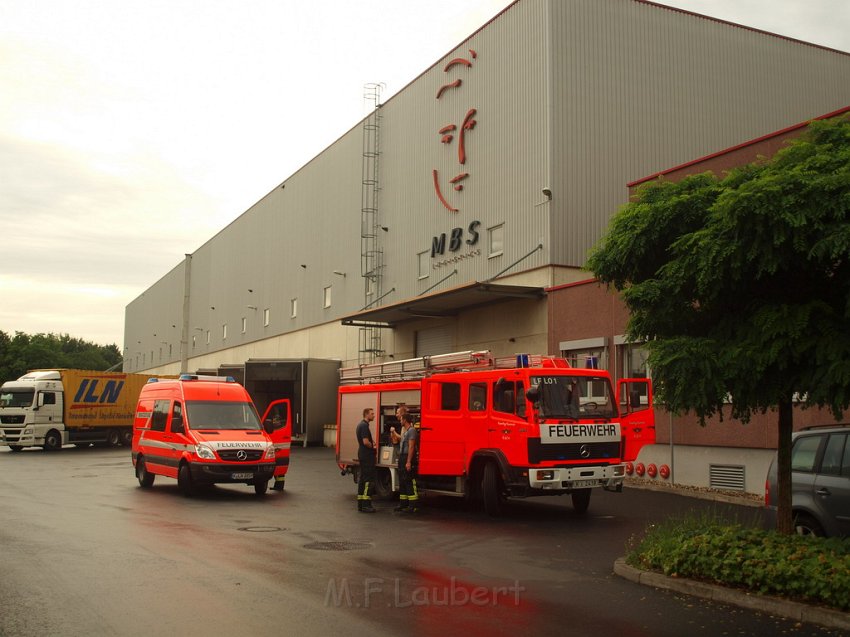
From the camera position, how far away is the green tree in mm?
7789

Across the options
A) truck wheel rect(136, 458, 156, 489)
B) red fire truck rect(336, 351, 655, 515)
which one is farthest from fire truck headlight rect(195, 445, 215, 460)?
red fire truck rect(336, 351, 655, 515)

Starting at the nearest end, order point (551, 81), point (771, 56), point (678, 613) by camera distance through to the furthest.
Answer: point (678, 613) → point (551, 81) → point (771, 56)

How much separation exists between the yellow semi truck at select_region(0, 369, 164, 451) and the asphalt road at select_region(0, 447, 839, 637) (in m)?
20.9

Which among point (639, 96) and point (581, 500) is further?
point (639, 96)

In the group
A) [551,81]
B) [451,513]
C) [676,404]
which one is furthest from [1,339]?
[676,404]

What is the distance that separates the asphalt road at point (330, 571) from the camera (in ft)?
24.1

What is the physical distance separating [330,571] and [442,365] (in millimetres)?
7818

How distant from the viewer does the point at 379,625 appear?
7.26m

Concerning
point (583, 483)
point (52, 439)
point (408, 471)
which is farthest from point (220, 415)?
point (52, 439)

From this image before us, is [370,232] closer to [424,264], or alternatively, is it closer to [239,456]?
[424,264]

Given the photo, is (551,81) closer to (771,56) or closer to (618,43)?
(618,43)

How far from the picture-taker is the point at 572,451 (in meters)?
14.9

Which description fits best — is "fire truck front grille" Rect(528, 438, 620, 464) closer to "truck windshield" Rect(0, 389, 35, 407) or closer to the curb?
the curb

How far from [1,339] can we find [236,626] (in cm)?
12036
